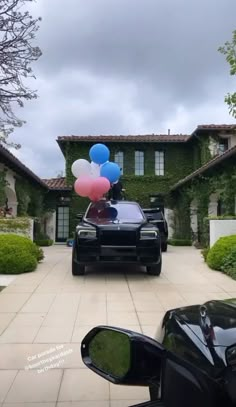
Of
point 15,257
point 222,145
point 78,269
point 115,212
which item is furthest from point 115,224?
point 222,145

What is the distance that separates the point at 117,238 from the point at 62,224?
56.9 feet

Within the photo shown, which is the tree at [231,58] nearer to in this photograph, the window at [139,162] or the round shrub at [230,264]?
the round shrub at [230,264]

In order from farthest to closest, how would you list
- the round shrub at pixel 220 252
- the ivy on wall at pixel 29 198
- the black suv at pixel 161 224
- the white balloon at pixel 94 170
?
the ivy on wall at pixel 29 198
the black suv at pixel 161 224
the white balloon at pixel 94 170
the round shrub at pixel 220 252

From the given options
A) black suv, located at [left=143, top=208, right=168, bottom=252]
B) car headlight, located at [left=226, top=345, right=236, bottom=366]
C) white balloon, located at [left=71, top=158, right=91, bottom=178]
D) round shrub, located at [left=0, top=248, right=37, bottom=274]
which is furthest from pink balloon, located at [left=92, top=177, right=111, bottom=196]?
car headlight, located at [left=226, top=345, right=236, bottom=366]

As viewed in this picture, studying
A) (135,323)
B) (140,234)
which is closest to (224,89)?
(140,234)

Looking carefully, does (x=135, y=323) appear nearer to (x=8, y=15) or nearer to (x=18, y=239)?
(x=8, y=15)

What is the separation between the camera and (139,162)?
26.1 metres

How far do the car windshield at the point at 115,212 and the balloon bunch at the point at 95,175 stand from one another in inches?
42.6

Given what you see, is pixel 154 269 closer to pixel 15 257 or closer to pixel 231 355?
pixel 15 257

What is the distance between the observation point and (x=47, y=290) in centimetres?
814

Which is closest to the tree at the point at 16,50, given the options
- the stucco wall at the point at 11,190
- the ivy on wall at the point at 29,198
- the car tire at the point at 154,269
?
the car tire at the point at 154,269

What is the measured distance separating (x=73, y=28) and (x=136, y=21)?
1339mm

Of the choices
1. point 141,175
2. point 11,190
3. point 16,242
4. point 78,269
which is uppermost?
point 141,175

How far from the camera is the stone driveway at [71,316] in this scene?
12.2 feet
